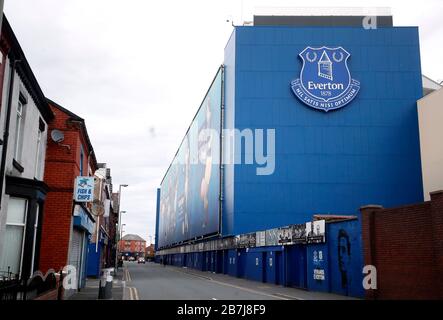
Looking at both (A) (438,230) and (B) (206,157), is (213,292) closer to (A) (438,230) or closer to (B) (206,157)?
(A) (438,230)

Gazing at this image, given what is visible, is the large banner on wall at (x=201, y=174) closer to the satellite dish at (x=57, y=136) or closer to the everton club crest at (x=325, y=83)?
the everton club crest at (x=325, y=83)

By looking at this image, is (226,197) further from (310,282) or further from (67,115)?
(67,115)

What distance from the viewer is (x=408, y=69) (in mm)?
51688

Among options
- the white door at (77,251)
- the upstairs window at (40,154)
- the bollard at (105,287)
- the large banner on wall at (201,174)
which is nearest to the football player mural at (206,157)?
the large banner on wall at (201,174)

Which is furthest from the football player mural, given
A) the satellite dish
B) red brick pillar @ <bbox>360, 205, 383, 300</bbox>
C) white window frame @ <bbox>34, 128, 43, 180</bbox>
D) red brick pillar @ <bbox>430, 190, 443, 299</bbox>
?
red brick pillar @ <bbox>430, 190, 443, 299</bbox>

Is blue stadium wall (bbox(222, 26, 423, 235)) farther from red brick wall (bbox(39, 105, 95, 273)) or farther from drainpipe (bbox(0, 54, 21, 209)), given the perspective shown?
drainpipe (bbox(0, 54, 21, 209))

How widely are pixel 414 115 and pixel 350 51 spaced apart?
31.8 ft

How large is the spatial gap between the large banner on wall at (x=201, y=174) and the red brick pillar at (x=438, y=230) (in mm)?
37986

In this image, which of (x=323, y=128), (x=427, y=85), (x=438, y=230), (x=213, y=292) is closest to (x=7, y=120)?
(x=438, y=230)

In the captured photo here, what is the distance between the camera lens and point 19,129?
15.6m

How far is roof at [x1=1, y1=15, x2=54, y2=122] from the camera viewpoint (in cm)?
1340

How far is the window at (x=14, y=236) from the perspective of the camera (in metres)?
14.6

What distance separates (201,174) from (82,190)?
4974cm
